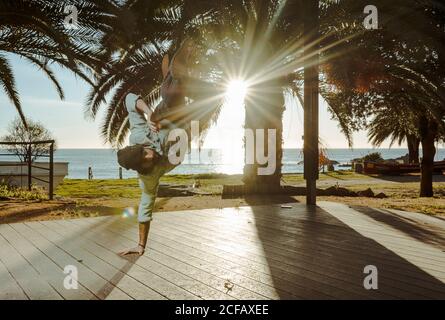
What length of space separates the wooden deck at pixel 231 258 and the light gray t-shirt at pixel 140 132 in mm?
1097

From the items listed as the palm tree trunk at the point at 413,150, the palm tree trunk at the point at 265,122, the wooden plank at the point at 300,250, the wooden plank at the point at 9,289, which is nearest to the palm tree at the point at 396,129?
the palm tree trunk at the point at 413,150

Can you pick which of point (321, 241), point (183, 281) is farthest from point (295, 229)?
point (183, 281)

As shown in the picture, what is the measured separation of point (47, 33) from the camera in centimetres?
873

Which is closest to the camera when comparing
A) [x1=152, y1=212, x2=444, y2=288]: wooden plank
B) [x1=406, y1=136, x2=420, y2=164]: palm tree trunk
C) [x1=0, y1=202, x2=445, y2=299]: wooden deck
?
[x1=0, y1=202, x2=445, y2=299]: wooden deck

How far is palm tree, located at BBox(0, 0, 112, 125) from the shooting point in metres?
7.97

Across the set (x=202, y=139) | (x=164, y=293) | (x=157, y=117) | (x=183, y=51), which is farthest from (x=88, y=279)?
(x=202, y=139)

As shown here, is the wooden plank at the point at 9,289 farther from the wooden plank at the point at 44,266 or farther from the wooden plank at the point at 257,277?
the wooden plank at the point at 257,277

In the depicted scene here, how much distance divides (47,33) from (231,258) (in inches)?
280

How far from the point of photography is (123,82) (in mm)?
10711

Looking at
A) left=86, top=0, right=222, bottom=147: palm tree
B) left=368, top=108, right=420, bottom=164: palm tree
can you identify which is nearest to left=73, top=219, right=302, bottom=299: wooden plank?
left=86, top=0, right=222, bottom=147: palm tree

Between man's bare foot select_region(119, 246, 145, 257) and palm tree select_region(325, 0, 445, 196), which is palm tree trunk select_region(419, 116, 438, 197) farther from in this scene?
man's bare foot select_region(119, 246, 145, 257)

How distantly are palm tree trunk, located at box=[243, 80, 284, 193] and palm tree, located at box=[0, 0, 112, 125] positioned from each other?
14.1ft

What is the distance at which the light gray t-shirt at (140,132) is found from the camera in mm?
3689

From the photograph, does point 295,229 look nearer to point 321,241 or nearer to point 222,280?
point 321,241
